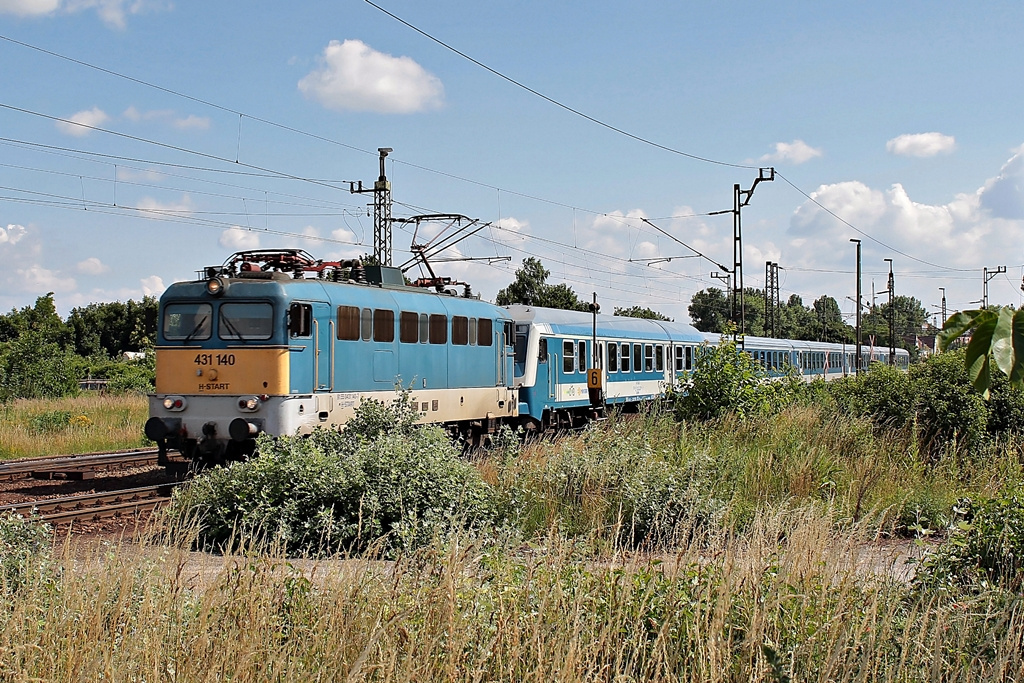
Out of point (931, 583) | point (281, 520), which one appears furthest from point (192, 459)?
point (931, 583)

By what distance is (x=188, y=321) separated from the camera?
48.8 feet

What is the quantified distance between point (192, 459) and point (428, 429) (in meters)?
4.82

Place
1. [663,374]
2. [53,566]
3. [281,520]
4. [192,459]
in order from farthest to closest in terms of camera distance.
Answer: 1. [663,374]
2. [192,459]
3. [281,520]
4. [53,566]

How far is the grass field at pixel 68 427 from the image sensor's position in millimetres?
21234

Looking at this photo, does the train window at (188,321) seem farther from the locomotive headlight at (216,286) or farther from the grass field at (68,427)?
the grass field at (68,427)

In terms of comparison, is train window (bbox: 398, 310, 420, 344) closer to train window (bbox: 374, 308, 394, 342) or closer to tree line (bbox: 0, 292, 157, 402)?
train window (bbox: 374, 308, 394, 342)

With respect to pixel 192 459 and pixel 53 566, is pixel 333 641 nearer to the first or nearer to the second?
pixel 53 566

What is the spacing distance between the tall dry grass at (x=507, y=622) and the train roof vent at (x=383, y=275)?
444 inches

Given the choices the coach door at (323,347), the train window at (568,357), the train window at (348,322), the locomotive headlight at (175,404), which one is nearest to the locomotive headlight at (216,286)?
the coach door at (323,347)

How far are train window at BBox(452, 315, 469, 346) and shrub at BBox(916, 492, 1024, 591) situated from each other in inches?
487

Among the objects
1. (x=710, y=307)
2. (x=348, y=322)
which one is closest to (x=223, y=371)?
(x=348, y=322)

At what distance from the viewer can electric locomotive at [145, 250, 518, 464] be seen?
1415cm

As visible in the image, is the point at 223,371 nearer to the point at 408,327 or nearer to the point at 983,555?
the point at 408,327

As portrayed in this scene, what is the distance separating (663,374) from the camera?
102 feet
